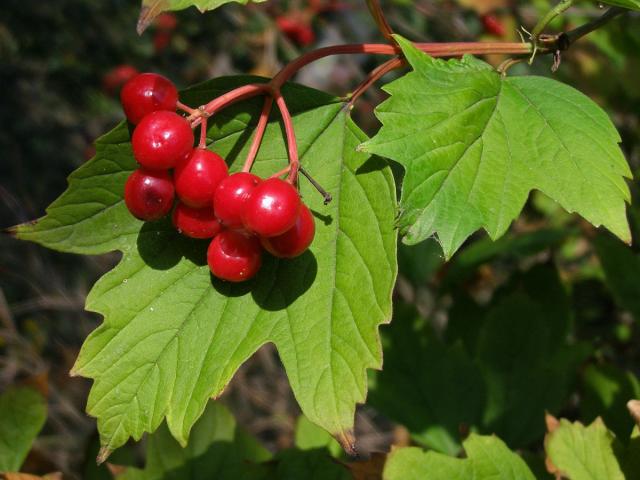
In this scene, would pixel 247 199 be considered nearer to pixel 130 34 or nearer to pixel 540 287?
pixel 540 287

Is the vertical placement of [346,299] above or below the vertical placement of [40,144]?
above

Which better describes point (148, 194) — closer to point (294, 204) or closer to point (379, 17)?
point (294, 204)

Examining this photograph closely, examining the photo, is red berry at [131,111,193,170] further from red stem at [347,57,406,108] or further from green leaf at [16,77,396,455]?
red stem at [347,57,406,108]

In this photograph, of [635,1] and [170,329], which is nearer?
[635,1]

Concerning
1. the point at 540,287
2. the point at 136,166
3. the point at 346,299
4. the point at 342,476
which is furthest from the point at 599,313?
the point at 136,166

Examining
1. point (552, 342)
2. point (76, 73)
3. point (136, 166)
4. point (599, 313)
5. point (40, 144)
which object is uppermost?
point (136, 166)

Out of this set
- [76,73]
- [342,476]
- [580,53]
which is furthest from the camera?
[76,73]

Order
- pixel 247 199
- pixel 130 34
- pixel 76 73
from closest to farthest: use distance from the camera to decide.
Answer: pixel 247 199
pixel 76 73
pixel 130 34

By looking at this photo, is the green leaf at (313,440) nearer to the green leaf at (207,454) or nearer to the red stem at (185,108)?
the green leaf at (207,454)

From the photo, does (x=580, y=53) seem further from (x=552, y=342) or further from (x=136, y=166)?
(x=136, y=166)
